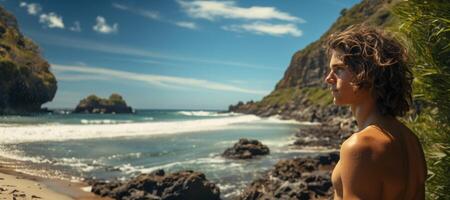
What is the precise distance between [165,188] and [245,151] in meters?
18.8

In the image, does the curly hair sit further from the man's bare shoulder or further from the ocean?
the ocean

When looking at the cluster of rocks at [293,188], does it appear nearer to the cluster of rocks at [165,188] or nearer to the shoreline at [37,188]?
A: the cluster of rocks at [165,188]

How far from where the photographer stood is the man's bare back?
2.62 meters

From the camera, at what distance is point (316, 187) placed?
2288cm

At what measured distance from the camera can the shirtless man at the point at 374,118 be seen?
8.67ft

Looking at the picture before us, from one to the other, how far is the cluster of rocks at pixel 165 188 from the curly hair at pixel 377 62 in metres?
20.3

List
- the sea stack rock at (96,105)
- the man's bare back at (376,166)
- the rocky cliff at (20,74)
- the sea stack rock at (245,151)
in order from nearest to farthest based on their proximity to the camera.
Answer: the man's bare back at (376,166) → the sea stack rock at (245,151) → the rocky cliff at (20,74) → the sea stack rock at (96,105)

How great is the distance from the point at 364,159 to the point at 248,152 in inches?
1529

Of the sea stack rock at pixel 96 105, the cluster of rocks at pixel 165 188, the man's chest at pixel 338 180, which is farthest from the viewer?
the sea stack rock at pixel 96 105

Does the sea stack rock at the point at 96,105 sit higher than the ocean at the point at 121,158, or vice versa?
the sea stack rock at the point at 96,105

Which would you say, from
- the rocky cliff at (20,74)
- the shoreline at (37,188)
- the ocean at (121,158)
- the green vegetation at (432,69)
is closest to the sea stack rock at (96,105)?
the rocky cliff at (20,74)

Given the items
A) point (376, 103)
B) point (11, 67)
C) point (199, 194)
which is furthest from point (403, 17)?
point (11, 67)

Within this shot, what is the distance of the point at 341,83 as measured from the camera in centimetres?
300

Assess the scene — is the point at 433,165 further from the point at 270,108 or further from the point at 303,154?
the point at 270,108
